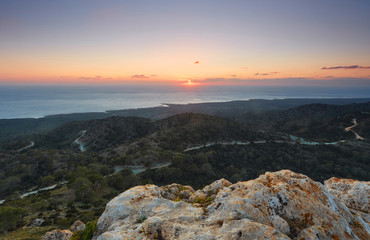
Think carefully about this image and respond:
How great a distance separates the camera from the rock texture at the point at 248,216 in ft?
16.6

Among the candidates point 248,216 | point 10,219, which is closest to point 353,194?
point 248,216

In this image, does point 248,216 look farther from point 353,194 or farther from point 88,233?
point 353,194

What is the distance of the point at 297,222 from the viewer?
5.53 meters

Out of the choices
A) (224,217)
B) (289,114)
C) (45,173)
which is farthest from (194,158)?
(289,114)

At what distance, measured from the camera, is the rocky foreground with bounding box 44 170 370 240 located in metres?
5.07

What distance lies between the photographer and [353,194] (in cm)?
917

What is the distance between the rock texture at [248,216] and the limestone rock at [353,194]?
926 millimetres

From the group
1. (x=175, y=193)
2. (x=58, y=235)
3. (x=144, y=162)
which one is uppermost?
(x=175, y=193)

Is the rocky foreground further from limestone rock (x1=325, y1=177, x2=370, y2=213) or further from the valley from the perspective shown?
the valley

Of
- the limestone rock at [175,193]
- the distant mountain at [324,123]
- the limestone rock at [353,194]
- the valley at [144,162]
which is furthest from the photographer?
the distant mountain at [324,123]

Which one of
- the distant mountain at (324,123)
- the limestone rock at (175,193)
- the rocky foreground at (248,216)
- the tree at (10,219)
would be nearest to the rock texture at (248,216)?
the rocky foreground at (248,216)

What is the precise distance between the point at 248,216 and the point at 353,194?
7.96 metres

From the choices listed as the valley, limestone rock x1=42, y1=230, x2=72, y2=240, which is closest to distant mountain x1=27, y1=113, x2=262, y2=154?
the valley

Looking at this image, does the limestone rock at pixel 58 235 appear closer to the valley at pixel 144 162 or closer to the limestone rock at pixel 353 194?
the valley at pixel 144 162
